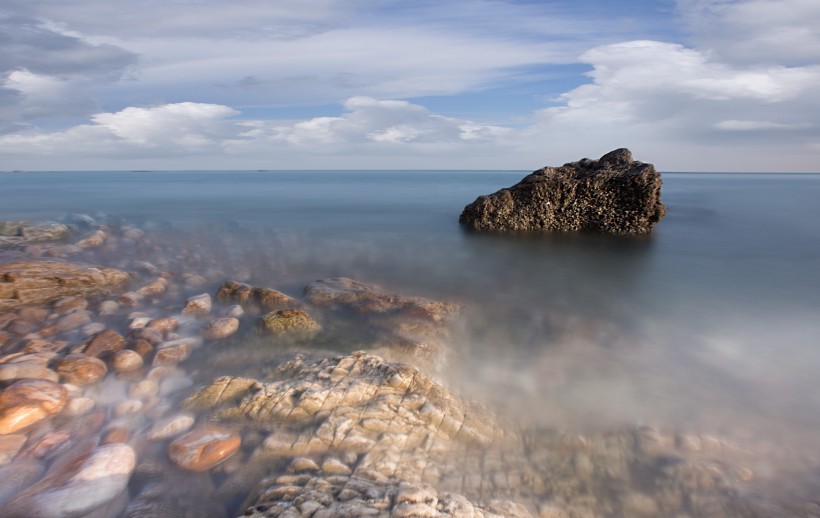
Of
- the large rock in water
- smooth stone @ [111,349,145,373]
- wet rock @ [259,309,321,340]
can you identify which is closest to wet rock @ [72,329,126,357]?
smooth stone @ [111,349,145,373]

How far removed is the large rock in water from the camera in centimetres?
1716

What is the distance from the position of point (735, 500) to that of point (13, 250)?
57.0ft

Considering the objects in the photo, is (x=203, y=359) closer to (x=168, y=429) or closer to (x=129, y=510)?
(x=168, y=429)

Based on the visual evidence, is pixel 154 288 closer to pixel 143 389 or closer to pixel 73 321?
pixel 73 321

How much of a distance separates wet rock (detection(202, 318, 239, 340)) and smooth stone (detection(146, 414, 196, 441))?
2.32 m

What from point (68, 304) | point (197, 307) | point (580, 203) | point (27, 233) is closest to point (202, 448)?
point (197, 307)

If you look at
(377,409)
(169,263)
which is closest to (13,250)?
(169,263)

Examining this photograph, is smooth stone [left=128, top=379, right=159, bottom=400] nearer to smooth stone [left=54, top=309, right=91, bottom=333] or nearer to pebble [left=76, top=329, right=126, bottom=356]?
pebble [left=76, top=329, right=126, bottom=356]

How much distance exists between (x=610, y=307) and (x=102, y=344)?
973 cm

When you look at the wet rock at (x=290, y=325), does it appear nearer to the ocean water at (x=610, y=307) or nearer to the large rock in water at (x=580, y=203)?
the ocean water at (x=610, y=307)

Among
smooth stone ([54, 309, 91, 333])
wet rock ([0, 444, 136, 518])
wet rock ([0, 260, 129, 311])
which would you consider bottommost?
wet rock ([0, 444, 136, 518])

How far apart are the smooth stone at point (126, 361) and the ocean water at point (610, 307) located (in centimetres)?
411

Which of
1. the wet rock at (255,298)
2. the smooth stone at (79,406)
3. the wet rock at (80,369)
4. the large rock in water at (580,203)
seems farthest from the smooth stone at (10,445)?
the large rock in water at (580,203)

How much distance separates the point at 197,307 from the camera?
8578 millimetres
